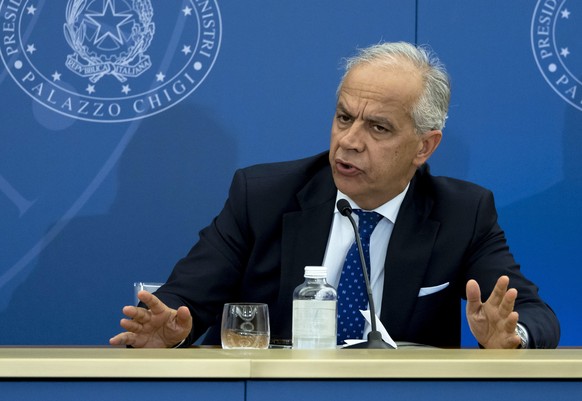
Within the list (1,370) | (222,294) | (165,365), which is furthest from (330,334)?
(1,370)

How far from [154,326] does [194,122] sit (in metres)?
1.08

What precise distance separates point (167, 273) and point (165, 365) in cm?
167

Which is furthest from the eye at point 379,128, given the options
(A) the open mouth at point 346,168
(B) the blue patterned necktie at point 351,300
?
(B) the blue patterned necktie at point 351,300

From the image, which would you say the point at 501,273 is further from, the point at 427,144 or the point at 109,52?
the point at 109,52

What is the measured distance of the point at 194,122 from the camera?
9.82 feet

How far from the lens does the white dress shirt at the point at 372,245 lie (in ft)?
8.11

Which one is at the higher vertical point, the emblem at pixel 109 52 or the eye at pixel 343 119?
the emblem at pixel 109 52

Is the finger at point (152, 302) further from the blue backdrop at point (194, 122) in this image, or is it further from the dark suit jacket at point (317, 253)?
the blue backdrop at point (194, 122)

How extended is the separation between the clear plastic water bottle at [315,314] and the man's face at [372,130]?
448 millimetres

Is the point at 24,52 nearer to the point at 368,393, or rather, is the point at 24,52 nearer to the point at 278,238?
the point at 278,238

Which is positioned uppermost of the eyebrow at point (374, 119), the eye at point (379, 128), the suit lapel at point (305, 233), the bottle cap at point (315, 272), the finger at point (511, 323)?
the eyebrow at point (374, 119)

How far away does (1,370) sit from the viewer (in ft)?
4.23

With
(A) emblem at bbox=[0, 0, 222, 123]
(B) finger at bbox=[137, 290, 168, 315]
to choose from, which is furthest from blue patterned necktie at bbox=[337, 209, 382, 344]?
(A) emblem at bbox=[0, 0, 222, 123]

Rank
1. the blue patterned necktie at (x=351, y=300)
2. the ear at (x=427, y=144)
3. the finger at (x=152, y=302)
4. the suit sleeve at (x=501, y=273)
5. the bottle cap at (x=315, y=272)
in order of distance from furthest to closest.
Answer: the ear at (x=427, y=144) → the blue patterned necktie at (x=351, y=300) → the suit sleeve at (x=501, y=273) → the bottle cap at (x=315, y=272) → the finger at (x=152, y=302)
